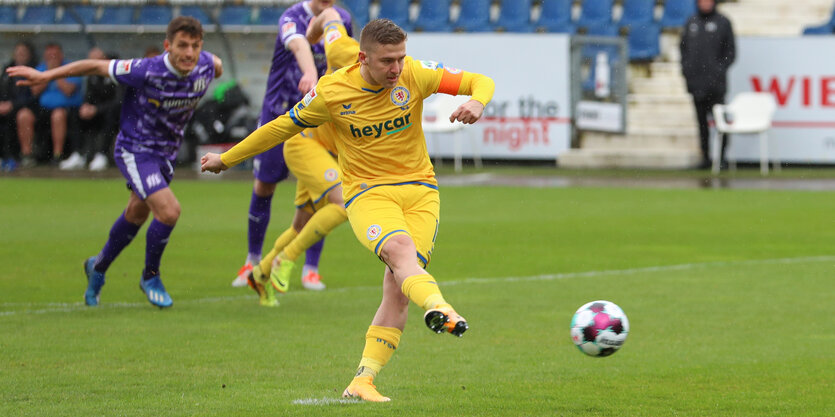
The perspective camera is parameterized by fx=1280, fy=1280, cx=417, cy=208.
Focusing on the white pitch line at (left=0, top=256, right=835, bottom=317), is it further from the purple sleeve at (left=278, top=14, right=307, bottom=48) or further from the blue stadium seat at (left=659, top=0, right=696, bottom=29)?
the blue stadium seat at (left=659, top=0, right=696, bottom=29)

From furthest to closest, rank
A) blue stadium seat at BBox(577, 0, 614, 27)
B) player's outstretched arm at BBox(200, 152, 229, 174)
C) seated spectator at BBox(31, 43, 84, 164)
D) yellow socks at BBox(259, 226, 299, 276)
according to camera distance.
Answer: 1. blue stadium seat at BBox(577, 0, 614, 27)
2. seated spectator at BBox(31, 43, 84, 164)
3. yellow socks at BBox(259, 226, 299, 276)
4. player's outstretched arm at BBox(200, 152, 229, 174)

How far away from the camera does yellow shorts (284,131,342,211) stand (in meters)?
9.03

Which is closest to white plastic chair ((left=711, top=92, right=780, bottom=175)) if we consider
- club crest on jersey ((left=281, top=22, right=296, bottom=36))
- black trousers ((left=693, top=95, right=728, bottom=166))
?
black trousers ((left=693, top=95, right=728, bottom=166))

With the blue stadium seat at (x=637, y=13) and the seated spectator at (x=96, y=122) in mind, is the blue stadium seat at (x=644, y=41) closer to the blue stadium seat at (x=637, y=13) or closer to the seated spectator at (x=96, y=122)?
the blue stadium seat at (x=637, y=13)

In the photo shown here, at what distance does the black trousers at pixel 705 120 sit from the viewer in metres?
21.0

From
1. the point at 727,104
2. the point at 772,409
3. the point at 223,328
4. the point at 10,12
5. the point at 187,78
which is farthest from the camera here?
the point at 10,12

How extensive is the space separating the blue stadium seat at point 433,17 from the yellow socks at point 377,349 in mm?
20422

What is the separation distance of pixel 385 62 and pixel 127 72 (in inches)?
128

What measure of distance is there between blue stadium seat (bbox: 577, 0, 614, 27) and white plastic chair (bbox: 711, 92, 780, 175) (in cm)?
496

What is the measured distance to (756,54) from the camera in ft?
70.5

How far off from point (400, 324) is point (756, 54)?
16.9 meters

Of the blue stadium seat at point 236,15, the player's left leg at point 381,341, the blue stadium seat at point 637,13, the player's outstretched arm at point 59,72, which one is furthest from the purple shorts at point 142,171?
the blue stadium seat at point 637,13

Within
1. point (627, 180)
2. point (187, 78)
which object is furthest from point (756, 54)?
point (187, 78)

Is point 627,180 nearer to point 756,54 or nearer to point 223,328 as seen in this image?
point 756,54
